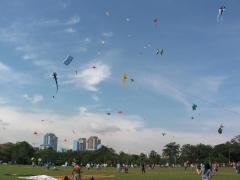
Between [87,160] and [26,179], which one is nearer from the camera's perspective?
[26,179]

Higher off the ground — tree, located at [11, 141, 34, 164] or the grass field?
tree, located at [11, 141, 34, 164]

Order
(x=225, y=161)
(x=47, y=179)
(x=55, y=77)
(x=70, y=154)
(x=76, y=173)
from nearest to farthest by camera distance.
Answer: (x=76, y=173) < (x=55, y=77) < (x=47, y=179) < (x=70, y=154) < (x=225, y=161)

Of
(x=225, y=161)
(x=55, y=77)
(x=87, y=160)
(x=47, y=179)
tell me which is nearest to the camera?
(x=55, y=77)

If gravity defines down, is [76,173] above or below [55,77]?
below

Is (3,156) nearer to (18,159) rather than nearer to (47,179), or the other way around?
(18,159)

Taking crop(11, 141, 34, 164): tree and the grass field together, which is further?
crop(11, 141, 34, 164): tree

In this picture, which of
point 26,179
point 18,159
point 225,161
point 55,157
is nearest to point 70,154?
point 55,157

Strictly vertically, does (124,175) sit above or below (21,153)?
below

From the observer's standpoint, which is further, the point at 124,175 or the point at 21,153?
A: the point at 21,153

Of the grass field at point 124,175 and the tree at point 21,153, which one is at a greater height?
the tree at point 21,153

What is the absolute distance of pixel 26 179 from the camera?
129 feet

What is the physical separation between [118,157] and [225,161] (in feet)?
150

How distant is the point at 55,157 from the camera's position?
176 meters

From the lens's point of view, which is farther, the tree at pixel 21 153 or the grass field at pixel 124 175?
the tree at pixel 21 153
